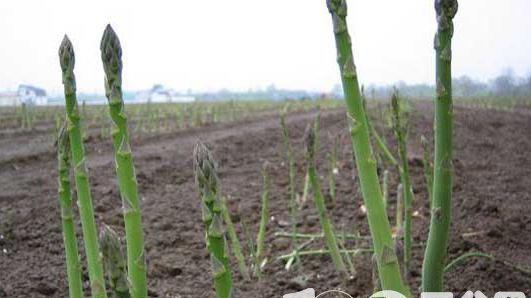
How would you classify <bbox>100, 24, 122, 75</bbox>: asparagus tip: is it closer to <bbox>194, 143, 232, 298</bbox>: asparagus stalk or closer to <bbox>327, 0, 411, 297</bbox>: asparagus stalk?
<bbox>194, 143, 232, 298</bbox>: asparagus stalk

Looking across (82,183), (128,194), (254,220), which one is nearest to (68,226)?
(82,183)

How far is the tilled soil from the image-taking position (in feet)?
9.77

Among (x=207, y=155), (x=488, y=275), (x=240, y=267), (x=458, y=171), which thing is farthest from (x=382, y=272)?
(x=458, y=171)

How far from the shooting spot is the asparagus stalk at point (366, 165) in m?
1.46

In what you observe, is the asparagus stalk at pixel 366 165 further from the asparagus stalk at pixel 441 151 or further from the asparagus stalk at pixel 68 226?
the asparagus stalk at pixel 68 226

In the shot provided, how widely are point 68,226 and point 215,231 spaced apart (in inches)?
31.4

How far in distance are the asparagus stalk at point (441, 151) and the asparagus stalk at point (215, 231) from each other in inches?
29.5

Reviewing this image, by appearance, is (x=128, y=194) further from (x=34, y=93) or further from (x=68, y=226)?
(x=34, y=93)

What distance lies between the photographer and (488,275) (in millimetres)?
2789

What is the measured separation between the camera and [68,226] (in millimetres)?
1906

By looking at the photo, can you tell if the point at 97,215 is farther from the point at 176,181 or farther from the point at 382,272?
the point at 382,272

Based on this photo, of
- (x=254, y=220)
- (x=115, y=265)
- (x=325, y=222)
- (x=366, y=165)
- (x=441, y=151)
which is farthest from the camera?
(x=254, y=220)

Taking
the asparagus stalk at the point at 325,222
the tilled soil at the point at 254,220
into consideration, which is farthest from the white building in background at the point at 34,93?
the asparagus stalk at the point at 325,222

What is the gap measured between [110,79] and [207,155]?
1.41 ft
